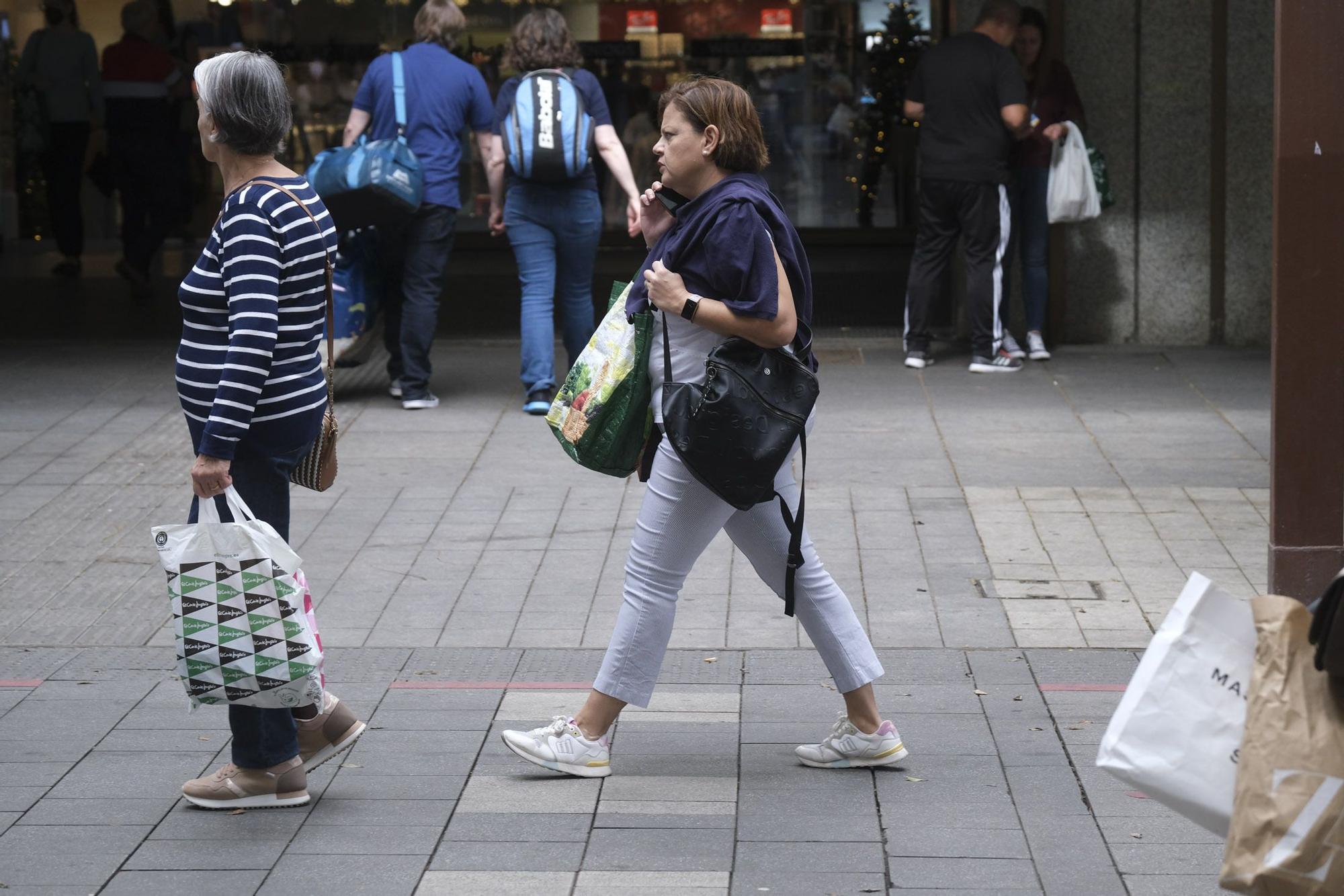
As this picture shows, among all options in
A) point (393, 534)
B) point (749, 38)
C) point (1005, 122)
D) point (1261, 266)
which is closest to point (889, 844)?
point (393, 534)

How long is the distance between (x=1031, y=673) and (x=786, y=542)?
117cm

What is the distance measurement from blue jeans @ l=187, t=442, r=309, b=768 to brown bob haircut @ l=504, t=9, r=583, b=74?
4618 mm

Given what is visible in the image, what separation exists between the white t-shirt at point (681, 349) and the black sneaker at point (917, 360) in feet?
19.7

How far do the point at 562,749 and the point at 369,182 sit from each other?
15.0ft

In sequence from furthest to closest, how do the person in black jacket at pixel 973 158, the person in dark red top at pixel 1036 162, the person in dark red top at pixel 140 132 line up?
1. the person in dark red top at pixel 140 132
2. the person in dark red top at pixel 1036 162
3. the person in black jacket at pixel 973 158

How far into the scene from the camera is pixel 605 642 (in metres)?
5.59

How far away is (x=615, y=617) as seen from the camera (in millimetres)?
5867

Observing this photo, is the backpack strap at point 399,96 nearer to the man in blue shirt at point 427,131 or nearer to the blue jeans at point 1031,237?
the man in blue shirt at point 427,131

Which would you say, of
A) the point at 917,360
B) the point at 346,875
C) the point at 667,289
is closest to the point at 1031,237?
the point at 917,360

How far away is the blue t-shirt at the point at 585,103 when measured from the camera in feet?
28.0

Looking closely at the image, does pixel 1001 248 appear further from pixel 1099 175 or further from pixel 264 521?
pixel 264 521

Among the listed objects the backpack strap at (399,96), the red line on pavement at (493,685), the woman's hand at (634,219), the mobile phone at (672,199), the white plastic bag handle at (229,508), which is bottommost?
the red line on pavement at (493,685)

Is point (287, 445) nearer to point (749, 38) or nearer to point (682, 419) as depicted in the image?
point (682, 419)

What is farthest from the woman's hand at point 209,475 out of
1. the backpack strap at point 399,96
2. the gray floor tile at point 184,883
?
the backpack strap at point 399,96
